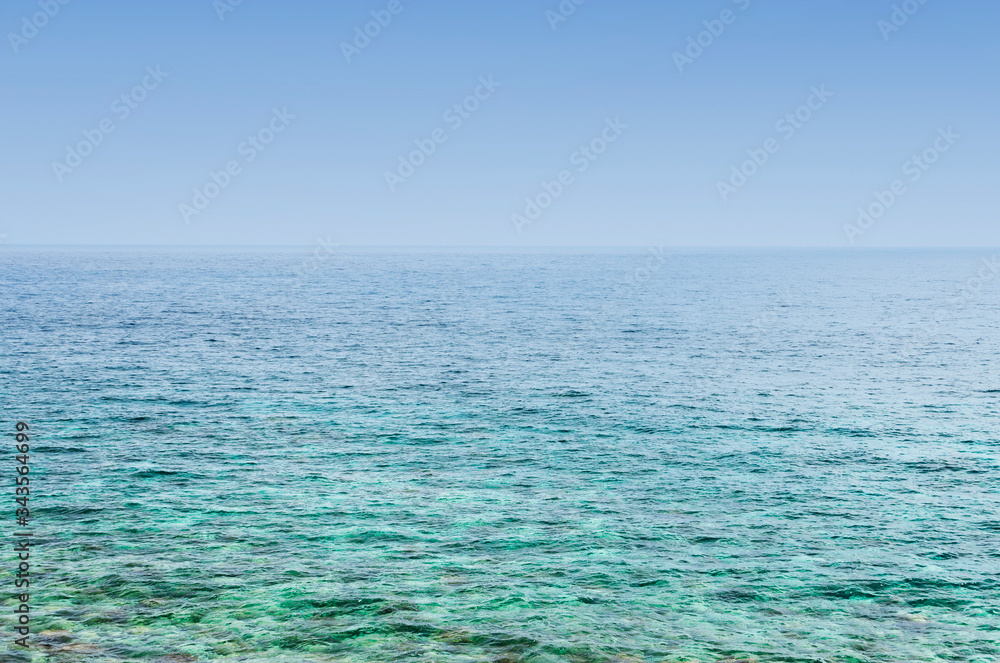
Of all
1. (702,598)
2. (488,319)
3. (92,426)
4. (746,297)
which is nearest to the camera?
(702,598)

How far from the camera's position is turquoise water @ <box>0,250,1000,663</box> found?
21.9 m

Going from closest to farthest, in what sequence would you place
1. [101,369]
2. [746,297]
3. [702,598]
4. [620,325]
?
1. [702,598]
2. [101,369]
3. [620,325]
4. [746,297]

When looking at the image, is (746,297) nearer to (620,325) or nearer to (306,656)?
(620,325)

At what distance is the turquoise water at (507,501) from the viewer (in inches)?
863

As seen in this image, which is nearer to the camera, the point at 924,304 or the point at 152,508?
the point at 152,508

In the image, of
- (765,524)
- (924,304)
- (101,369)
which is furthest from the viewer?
(924,304)

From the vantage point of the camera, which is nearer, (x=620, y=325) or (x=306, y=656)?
(x=306, y=656)

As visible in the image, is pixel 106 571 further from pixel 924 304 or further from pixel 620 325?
pixel 924 304

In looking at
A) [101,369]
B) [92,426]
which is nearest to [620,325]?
[101,369]

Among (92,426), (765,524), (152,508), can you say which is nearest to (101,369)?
(92,426)

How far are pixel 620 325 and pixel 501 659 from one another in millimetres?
73388

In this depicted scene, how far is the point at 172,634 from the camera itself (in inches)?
830

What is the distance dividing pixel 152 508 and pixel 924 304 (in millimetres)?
118547

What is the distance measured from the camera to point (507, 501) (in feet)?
107
